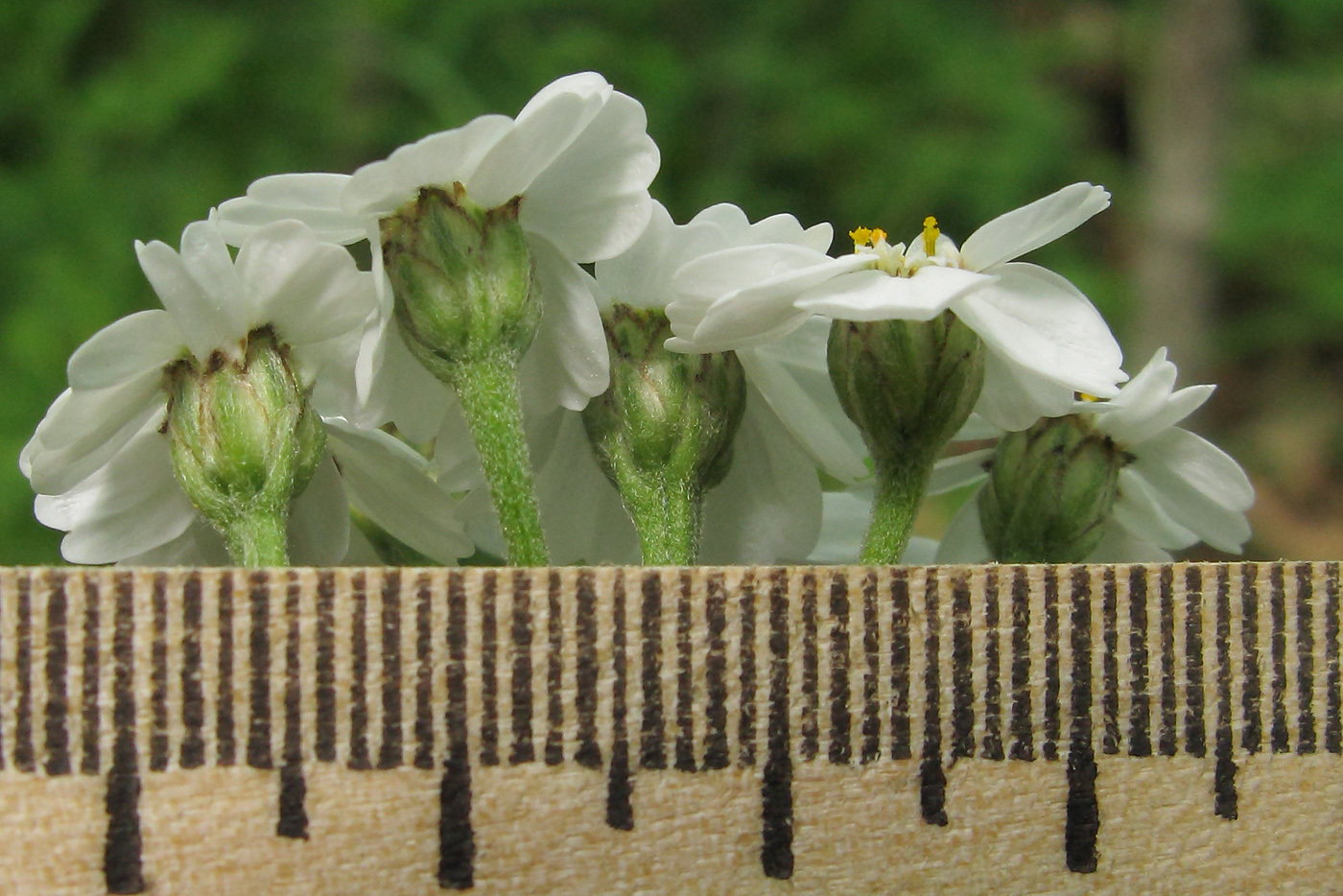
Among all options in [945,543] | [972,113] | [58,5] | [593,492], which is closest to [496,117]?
[593,492]

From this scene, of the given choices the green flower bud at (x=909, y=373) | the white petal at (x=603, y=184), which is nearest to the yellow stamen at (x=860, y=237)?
the green flower bud at (x=909, y=373)

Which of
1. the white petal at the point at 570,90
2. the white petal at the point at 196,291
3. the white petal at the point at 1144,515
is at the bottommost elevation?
the white petal at the point at 1144,515

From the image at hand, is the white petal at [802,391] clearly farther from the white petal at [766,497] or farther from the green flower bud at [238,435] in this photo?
the green flower bud at [238,435]

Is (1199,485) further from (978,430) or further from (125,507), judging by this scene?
(125,507)

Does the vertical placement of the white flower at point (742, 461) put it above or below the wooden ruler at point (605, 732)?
above

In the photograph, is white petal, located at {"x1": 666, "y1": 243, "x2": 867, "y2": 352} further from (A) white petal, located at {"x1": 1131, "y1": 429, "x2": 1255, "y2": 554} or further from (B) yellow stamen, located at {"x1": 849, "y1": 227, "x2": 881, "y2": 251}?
(A) white petal, located at {"x1": 1131, "y1": 429, "x2": 1255, "y2": 554}

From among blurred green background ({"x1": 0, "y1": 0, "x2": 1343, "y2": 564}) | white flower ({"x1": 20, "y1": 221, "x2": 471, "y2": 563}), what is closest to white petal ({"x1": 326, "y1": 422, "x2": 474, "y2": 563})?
white flower ({"x1": 20, "y1": 221, "x2": 471, "y2": 563})

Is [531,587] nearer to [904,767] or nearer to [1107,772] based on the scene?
[904,767]
